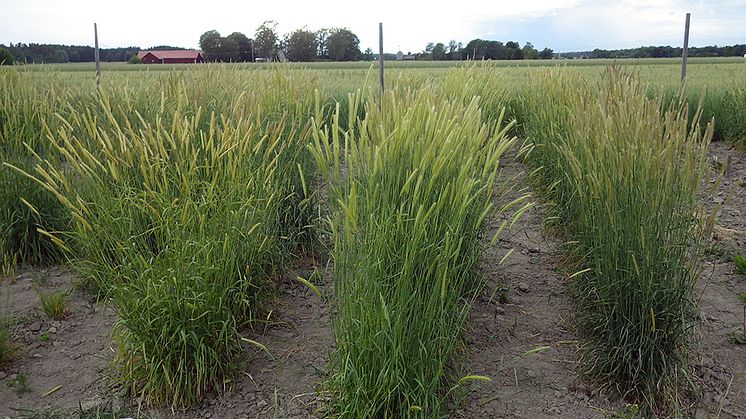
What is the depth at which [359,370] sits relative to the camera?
1898 millimetres

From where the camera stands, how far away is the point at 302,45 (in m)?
14.4

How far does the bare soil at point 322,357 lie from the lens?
87.4 inches

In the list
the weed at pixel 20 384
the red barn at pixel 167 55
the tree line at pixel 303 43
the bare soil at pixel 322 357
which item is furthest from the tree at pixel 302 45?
the weed at pixel 20 384

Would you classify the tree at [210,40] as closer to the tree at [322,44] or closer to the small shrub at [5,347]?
the tree at [322,44]

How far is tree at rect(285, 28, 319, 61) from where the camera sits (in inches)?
557

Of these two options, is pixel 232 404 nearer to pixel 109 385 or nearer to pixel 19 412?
pixel 109 385

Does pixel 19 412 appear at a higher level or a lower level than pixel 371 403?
lower

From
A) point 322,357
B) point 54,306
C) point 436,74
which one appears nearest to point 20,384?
point 54,306

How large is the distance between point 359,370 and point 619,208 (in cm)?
110

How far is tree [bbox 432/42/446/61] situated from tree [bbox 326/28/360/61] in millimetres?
5315

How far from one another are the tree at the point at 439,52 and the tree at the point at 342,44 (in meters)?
5.31

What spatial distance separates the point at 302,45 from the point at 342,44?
35.6 inches

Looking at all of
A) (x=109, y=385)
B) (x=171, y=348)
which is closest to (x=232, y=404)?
(x=171, y=348)

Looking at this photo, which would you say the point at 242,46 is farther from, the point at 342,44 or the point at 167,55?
the point at 167,55
